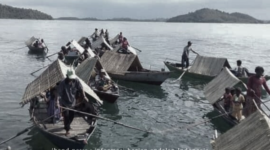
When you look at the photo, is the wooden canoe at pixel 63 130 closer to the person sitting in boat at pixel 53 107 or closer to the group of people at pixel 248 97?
the person sitting in boat at pixel 53 107

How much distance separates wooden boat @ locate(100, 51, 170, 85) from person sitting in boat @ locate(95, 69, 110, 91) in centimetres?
420

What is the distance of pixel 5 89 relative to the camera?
2617 centimetres

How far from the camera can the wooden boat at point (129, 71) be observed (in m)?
26.2

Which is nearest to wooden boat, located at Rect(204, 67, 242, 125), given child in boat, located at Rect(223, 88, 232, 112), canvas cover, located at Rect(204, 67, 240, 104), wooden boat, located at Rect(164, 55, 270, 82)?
canvas cover, located at Rect(204, 67, 240, 104)

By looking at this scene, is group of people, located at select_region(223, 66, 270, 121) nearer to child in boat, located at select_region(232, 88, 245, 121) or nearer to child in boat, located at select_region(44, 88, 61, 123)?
child in boat, located at select_region(232, 88, 245, 121)

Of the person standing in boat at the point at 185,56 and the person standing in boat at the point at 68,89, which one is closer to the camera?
the person standing in boat at the point at 68,89

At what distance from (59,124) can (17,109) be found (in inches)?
280

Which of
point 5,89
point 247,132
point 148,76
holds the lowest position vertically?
point 5,89

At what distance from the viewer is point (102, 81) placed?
21922 mm

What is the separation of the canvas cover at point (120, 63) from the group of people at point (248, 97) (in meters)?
11.1

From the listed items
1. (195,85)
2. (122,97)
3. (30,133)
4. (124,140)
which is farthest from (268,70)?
Result: (30,133)

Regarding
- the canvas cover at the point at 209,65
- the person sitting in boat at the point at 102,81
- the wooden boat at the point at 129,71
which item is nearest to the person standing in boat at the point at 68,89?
the person sitting in boat at the point at 102,81

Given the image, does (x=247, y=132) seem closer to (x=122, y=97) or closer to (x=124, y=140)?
(x=124, y=140)

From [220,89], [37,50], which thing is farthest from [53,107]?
[37,50]
